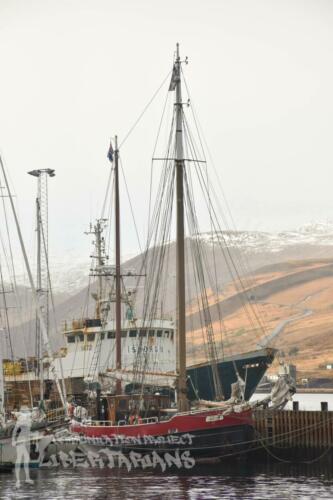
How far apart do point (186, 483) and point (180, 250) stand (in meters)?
15.6

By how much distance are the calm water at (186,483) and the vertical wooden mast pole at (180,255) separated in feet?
17.2

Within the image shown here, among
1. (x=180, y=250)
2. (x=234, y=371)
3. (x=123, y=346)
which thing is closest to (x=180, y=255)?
(x=180, y=250)

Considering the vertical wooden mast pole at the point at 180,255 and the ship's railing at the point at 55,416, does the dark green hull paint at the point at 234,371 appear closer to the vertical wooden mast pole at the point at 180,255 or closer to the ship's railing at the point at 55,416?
the ship's railing at the point at 55,416

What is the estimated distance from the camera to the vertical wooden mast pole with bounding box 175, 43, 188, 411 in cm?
5521

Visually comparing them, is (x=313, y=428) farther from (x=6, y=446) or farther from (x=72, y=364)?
(x=72, y=364)

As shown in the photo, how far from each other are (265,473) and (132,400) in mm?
12345

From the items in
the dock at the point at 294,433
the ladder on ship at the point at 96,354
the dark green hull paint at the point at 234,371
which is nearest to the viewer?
the dock at the point at 294,433

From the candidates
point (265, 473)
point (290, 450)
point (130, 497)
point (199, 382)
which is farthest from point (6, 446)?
point (199, 382)

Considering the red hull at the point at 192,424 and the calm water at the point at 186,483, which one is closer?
the calm water at the point at 186,483

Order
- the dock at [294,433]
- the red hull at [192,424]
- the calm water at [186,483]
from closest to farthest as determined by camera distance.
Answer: the calm water at [186,483], the red hull at [192,424], the dock at [294,433]

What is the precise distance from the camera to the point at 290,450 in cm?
5934

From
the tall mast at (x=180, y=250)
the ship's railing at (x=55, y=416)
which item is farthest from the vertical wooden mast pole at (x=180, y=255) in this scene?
the ship's railing at (x=55, y=416)

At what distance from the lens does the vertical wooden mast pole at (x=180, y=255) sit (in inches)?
2173

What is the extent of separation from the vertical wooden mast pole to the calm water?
5.26 m
